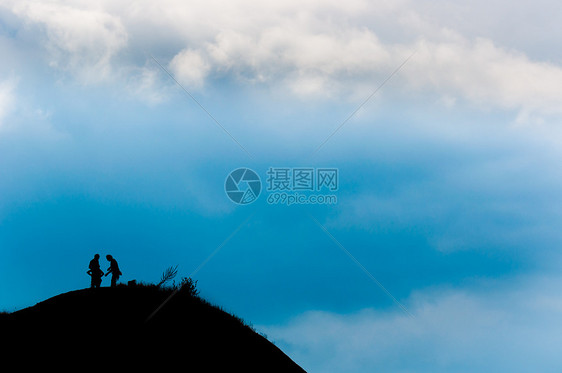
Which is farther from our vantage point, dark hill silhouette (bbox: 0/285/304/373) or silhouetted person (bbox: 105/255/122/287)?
silhouetted person (bbox: 105/255/122/287)

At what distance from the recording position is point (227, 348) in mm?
22609

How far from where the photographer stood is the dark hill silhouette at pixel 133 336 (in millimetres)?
19453

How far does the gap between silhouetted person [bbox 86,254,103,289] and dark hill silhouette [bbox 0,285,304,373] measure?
0.43 m

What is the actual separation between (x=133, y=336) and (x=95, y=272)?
4350mm

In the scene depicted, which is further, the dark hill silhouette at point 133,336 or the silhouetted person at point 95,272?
the silhouetted person at point 95,272

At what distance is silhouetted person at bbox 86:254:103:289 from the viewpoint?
23.4 metres

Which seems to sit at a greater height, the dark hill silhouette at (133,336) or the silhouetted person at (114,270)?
the silhouetted person at (114,270)

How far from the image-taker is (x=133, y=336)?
20.7 meters

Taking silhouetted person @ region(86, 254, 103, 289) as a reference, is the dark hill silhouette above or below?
below

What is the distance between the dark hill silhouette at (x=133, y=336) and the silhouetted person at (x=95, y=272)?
0.43 meters

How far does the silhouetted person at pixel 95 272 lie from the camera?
23438 mm

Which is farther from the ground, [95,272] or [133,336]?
[95,272]

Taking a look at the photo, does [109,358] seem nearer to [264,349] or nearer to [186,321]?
[186,321]

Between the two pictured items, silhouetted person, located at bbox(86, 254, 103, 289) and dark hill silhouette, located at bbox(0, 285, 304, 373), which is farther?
silhouetted person, located at bbox(86, 254, 103, 289)
